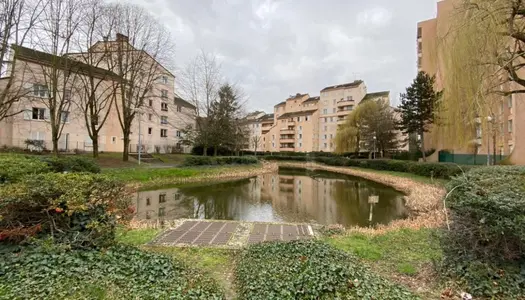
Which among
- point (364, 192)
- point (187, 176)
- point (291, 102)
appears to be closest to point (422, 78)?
point (364, 192)

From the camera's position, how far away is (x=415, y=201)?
12.6 m

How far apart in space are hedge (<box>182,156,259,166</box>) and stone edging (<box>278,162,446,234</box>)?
12.3 m

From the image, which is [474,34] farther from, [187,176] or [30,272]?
[187,176]

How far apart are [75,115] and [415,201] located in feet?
111

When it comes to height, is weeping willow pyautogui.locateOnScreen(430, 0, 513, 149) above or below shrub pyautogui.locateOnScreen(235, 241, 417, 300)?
above

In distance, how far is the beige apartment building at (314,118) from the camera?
183 ft

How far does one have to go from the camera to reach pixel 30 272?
300cm

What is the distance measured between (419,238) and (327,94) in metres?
56.5

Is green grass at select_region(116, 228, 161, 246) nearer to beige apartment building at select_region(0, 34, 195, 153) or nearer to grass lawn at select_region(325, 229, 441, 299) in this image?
grass lawn at select_region(325, 229, 441, 299)

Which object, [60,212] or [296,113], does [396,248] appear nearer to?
[60,212]

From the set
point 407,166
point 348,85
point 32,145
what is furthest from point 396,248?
point 348,85

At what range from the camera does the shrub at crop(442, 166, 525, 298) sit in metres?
3.12

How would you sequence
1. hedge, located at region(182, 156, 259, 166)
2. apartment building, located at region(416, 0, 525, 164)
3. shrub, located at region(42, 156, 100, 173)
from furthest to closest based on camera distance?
1. hedge, located at region(182, 156, 259, 166)
2. shrub, located at region(42, 156, 100, 173)
3. apartment building, located at region(416, 0, 525, 164)

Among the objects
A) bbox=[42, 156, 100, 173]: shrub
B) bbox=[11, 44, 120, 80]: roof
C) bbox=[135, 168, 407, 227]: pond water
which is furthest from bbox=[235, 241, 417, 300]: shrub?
bbox=[11, 44, 120, 80]: roof
